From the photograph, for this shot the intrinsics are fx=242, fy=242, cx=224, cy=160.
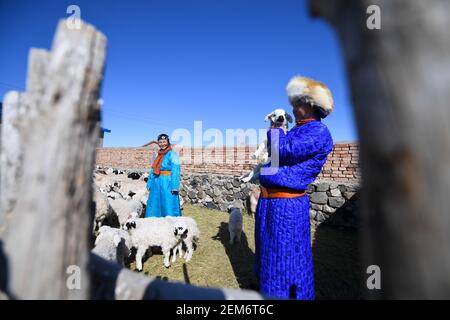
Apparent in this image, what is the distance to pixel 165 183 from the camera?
571 centimetres

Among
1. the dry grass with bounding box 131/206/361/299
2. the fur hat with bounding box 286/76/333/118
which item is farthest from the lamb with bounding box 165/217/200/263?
the fur hat with bounding box 286/76/333/118

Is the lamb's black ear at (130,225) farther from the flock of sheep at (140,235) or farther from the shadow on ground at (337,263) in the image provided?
the shadow on ground at (337,263)

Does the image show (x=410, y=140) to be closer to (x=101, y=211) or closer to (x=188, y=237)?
(x=188, y=237)

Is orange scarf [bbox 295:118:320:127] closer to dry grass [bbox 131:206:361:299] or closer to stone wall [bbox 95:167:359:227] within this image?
dry grass [bbox 131:206:361:299]

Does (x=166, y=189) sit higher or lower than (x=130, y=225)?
higher

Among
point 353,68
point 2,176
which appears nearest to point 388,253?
point 353,68

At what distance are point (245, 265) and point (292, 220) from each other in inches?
103

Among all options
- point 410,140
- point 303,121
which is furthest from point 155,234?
point 410,140

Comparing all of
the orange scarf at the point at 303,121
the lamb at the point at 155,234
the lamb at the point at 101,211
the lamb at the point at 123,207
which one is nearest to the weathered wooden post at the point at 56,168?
the orange scarf at the point at 303,121

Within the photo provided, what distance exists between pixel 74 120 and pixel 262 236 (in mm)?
2211

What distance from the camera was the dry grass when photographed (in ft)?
12.6

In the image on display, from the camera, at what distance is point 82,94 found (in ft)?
3.06

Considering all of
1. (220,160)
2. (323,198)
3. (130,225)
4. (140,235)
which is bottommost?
(140,235)
